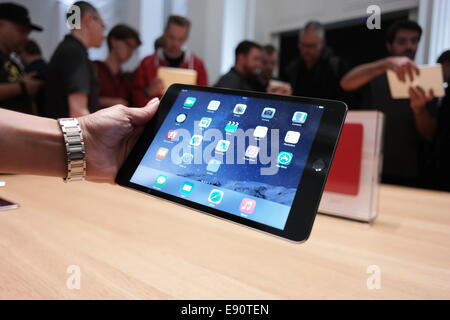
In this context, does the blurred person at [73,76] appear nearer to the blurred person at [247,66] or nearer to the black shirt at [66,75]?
the black shirt at [66,75]

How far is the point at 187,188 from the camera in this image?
1.86 ft

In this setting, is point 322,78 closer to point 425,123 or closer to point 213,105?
point 425,123

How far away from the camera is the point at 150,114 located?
70 cm

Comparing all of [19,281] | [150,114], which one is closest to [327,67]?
[150,114]

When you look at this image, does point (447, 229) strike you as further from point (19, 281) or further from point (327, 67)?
point (327, 67)

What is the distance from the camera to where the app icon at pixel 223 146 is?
0.56 m

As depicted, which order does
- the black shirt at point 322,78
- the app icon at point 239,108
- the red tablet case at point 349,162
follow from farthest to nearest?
the black shirt at point 322,78 < the red tablet case at point 349,162 < the app icon at point 239,108

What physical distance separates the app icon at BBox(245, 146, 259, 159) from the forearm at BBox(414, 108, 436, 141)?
1.17 metres

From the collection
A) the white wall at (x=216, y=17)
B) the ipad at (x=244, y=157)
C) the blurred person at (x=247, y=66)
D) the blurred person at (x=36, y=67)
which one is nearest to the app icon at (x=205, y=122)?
the ipad at (x=244, y=157)

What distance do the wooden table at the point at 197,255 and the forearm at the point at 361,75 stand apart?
28.3 inches

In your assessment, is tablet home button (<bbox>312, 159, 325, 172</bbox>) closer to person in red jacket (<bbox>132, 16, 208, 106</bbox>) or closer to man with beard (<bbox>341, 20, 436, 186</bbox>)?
man with beard (<bbox>341, 20, 436, 186</bbox>)

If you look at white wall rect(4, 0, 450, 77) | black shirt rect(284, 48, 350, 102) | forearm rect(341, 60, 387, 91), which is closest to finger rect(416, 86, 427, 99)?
forearm rect(341, 60, 387, 91)
